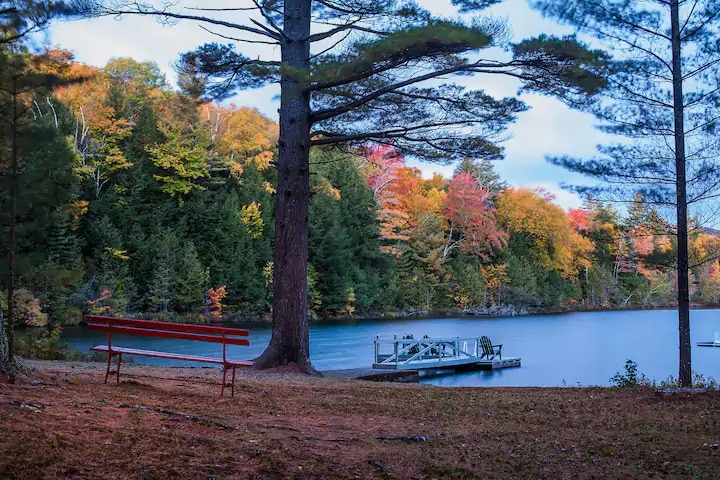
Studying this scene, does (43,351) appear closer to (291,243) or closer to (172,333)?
(291,243)

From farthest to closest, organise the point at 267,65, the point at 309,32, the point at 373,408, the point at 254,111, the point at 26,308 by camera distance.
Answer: the point at 254,111, the point at 26,308, the point at 309,32, the point at 267,65, the point at 373,408

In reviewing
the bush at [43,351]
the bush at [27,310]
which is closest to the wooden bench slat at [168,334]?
the bush at [43,351]

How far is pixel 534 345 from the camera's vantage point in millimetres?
26078

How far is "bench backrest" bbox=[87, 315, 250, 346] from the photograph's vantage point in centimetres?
598

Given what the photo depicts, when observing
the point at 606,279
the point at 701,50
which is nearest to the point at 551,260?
the point at 606,279

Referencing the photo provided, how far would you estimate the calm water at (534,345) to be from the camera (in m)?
18.4

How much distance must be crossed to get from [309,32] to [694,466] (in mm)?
8367

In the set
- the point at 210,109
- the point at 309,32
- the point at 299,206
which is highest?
the point at 210,109

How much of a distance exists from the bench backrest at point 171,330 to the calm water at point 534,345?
10.6 metres

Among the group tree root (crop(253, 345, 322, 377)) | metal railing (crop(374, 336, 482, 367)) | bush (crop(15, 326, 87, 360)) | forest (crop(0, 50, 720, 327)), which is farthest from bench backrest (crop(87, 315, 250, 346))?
forest (crop(0, 50, 720, 327))

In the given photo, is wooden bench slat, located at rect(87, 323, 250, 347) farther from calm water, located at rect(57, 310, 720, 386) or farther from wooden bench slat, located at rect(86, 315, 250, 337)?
calm water, located at rect(57, 310, 720, 386)

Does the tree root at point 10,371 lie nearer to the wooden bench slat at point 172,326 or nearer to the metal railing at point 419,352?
the wooden bench slat at point 172,326

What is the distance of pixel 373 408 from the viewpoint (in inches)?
252

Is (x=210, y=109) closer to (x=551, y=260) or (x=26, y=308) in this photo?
(x=26, y=308)
